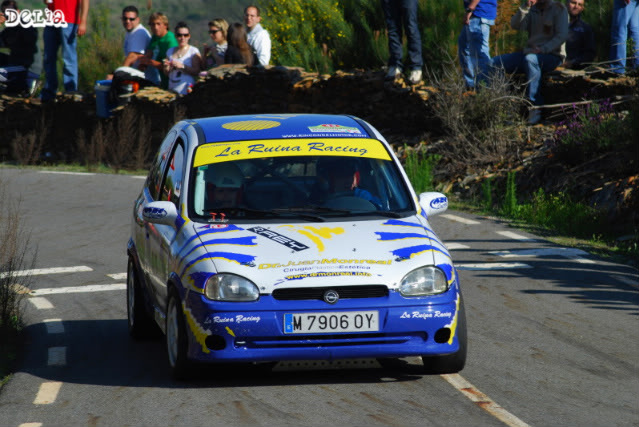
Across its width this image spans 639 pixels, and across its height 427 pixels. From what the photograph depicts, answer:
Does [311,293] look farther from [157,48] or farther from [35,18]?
[35,18]

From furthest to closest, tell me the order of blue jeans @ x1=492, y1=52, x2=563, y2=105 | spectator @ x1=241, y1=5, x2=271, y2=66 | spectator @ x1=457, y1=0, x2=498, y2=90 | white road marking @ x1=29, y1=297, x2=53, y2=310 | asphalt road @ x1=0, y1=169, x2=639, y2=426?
spectator @ x1=241, y1=5, x2=271, y2=66
blue jeans @ x1=492, y1=52, x2=563, y2=105
spectator @ x1=457, y1=0, x2=498, y2=90
white road marking @ x1=29, y1=297, x2=53, y2=310
asphalt road @ x1=0, y1=169, x2=639, y2=426

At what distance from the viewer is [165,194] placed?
29.2 ft

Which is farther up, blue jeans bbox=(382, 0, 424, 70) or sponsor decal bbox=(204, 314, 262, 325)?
blue jeans bbox=(382, 0, 424, 70)

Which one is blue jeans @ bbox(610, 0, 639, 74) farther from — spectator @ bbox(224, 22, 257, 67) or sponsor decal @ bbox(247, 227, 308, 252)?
sponsor decal @ bbox(247, 227, 308, 252)

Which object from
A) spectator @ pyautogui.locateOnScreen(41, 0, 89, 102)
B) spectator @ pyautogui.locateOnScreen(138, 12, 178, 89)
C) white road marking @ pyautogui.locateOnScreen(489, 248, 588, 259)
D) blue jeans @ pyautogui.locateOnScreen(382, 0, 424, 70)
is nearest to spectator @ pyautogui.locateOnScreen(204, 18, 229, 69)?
spectator @ pyautogui.locateOnScreen(138, 12, 178, 89)

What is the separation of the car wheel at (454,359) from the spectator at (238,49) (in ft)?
44.3

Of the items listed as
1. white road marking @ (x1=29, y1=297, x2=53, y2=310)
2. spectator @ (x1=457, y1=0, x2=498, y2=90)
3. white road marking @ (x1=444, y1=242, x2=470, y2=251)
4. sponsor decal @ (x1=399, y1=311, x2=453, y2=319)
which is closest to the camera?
sponsor decal @ (x1=399, y1=311, x2=453, y2=319)

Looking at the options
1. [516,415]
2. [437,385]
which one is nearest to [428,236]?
[437,385]

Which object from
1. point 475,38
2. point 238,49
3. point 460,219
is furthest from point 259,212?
point 238,49

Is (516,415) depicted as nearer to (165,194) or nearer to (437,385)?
(437,385)

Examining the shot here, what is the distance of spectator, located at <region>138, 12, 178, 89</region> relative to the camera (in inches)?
856

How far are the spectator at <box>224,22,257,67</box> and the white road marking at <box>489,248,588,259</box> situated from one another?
8606 mm

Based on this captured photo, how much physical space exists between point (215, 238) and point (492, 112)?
38.2 feet

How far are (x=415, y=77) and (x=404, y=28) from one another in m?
1.31
